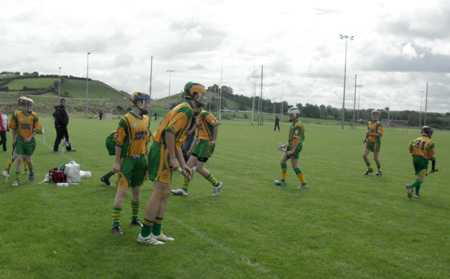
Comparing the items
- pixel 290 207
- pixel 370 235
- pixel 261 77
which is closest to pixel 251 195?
pixel 290 207

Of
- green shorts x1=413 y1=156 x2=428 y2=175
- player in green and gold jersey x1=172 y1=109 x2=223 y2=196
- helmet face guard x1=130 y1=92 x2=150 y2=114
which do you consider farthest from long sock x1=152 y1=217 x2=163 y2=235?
green shorts x1=413 y1=156 x2=428 y2=175

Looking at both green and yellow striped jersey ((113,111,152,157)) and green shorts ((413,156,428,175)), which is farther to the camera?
green shorts ((413,156,428,175))

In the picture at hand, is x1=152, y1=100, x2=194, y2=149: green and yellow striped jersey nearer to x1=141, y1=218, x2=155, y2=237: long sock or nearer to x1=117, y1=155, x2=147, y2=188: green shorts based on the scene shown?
x1=117, y1=155, x2=147, y2=188: green shorts

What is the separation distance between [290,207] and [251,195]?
141 cm

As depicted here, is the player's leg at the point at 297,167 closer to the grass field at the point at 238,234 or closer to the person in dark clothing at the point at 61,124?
the grass field at the point at 238,234

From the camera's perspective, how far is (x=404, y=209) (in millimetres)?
8984

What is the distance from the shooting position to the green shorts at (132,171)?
21.1ft

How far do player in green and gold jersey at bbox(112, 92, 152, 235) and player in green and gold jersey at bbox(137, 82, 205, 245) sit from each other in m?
0.74

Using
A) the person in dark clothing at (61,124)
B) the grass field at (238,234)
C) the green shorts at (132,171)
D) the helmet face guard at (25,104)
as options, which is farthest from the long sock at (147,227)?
the person in dark clothing at (61,124)

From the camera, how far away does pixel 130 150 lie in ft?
21.2

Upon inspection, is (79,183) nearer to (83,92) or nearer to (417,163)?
(417,163)

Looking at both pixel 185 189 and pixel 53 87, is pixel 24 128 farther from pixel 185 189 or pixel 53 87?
pixel 53 87

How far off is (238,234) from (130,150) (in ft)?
7.50

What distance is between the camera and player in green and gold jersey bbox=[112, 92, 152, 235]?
639cm
